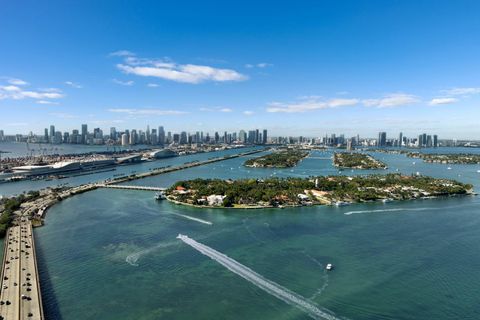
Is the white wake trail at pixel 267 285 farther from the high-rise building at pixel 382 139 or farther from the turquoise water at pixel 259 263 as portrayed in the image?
the high-rise building at pixel 382 139

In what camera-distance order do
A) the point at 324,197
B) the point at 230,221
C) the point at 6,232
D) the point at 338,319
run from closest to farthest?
the point at 338,319, the point at 6,232, the point at 230,221, the point at 324,197

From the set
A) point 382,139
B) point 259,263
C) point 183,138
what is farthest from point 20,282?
point 382,139

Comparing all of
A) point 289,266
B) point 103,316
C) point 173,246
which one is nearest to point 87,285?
point 103,316

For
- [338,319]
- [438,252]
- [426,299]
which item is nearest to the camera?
[338,319]

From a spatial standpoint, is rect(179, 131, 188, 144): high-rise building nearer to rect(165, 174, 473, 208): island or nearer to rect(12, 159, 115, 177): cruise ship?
rect(12, 159, 115, 177): cruise ship

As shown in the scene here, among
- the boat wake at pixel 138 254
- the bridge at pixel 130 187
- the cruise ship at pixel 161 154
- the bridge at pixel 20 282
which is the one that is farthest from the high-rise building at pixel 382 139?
the bridge at pixel 20 282

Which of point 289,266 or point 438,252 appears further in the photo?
point 438,252

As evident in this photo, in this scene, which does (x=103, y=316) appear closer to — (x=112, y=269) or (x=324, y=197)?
(x=112, y=269)
